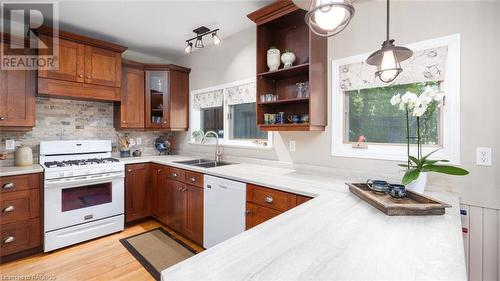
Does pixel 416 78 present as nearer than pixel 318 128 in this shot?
Yes

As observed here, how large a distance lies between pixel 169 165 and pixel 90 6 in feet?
6.18

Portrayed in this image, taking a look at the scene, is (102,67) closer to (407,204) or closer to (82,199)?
(82,199)

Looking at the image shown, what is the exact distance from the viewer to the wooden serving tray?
1.13 meters

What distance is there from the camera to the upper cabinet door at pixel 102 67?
292 centimetres

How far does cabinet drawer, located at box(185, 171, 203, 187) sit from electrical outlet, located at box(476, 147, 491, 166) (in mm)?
2242

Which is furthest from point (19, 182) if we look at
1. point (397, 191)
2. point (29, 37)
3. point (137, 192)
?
point (397, 191)


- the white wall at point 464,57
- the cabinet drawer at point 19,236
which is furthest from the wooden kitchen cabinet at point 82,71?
the white wall at point 464,57

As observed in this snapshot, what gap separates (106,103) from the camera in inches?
137

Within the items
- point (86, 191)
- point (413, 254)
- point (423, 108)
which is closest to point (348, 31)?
point (423, 108)

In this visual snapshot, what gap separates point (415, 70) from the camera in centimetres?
176

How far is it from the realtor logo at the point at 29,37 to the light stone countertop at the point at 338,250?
9.96ft

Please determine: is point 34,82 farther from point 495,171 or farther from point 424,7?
point 495,171

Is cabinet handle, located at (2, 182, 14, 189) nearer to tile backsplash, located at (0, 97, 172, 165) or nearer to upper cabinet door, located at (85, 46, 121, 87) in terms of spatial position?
tile backsplash, located at (0, 97, 172, 165)

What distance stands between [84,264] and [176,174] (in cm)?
121
